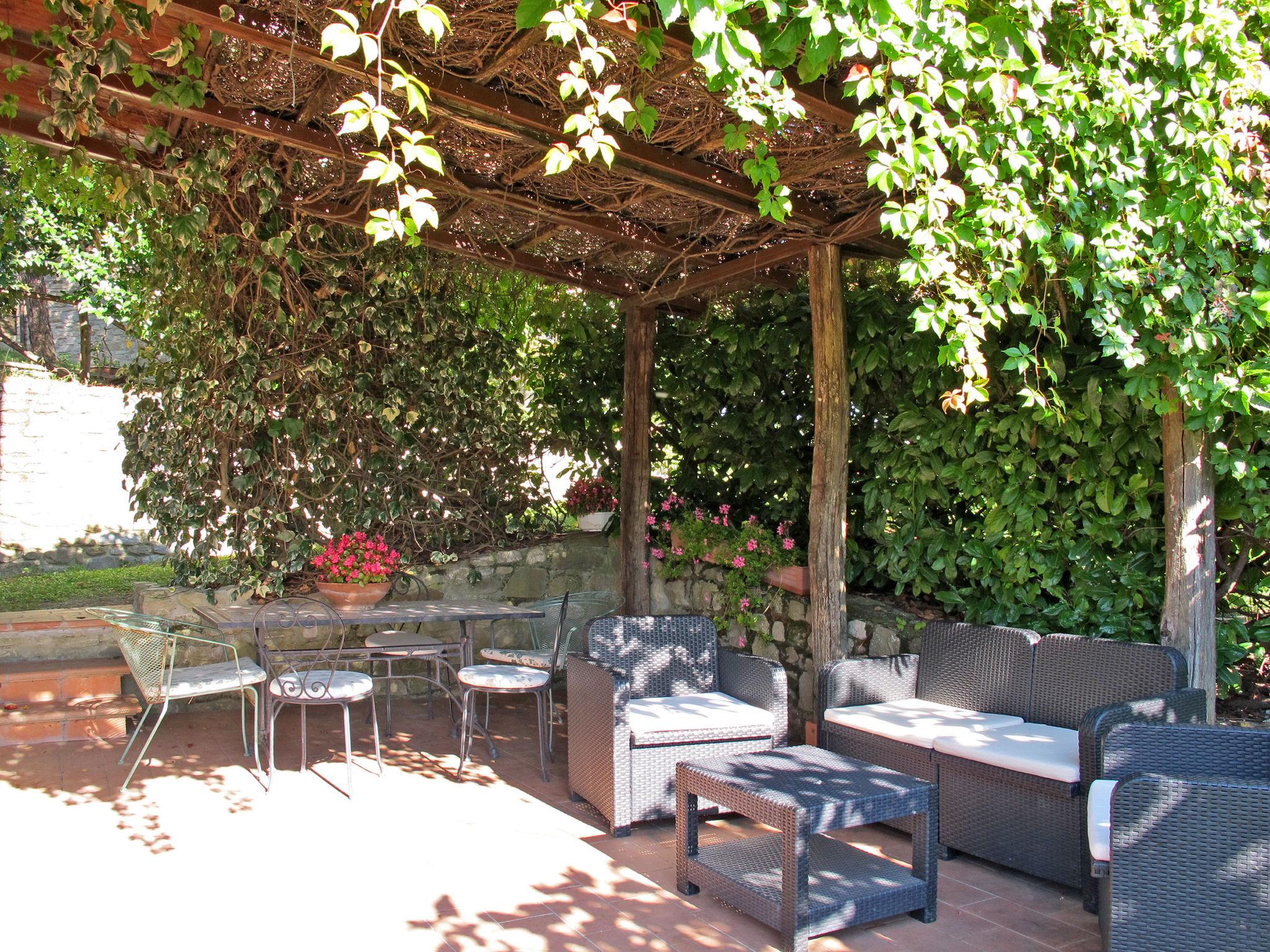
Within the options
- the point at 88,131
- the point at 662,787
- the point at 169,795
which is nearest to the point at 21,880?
the point at 169,795

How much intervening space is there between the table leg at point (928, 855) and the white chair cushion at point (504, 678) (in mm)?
2044

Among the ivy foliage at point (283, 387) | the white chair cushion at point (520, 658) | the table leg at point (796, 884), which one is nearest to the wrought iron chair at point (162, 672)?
the white chair cushion at point (520, 658)

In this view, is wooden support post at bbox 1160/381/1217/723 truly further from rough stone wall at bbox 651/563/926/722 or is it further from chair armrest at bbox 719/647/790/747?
chair armrest at bbox 719/647/790/747

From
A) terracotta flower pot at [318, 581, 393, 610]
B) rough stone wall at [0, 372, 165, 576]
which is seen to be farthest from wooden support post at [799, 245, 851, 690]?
rough stone wall at [0, 372, 165, 576]

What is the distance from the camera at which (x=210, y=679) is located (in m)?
4.43

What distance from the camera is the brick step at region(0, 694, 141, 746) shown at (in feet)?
16.1

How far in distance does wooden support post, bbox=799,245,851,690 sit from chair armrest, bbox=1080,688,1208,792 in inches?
61.6

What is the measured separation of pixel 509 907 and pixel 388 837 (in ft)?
2.69

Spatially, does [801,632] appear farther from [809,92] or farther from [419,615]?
[809,92]

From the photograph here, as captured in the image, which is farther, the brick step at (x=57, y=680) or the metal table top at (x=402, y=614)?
the brick step at (x=57, y=680)

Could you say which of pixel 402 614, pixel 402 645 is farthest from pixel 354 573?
pixel 402 645

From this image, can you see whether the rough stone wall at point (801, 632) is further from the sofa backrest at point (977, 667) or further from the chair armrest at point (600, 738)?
the chair armrest at point (600, 738)

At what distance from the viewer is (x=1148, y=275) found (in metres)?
3.19

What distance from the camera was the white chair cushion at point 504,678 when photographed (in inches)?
176
